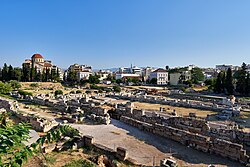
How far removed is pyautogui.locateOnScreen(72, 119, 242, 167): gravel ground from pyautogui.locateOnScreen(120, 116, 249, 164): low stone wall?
0.40m

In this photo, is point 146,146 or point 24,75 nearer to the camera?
point 146,146

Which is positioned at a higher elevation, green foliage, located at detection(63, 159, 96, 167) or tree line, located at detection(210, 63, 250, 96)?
tree line, located at detection(210, 63, 250, 96)

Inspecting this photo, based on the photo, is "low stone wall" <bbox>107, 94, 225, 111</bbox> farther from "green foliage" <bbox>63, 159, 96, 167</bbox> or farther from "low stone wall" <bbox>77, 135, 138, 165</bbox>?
"green foliage" <bbox>63, 159, 96, 167</bbox>

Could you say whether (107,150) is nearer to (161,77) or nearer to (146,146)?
(146,146)

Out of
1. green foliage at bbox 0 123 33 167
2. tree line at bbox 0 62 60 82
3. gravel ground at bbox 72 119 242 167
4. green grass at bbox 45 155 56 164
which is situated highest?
tree line at bbox 0 62 60 82

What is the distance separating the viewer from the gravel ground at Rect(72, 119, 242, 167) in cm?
1135

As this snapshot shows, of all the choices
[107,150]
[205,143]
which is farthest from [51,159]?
[205,143]

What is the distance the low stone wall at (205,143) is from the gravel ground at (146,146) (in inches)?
15.9

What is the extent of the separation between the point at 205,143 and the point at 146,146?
12.3 ft

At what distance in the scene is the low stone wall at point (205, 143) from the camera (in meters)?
11.7

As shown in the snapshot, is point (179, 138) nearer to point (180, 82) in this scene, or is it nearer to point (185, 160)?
point (185, 160)

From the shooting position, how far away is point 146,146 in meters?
13.3

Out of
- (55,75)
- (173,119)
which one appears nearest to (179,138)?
(173,119)

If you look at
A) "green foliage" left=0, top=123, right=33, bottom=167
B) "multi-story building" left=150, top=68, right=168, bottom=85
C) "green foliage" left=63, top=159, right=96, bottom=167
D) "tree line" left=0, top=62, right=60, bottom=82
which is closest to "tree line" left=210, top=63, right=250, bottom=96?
"multi-story building" left=150, top=68, right=168, bottom=85
